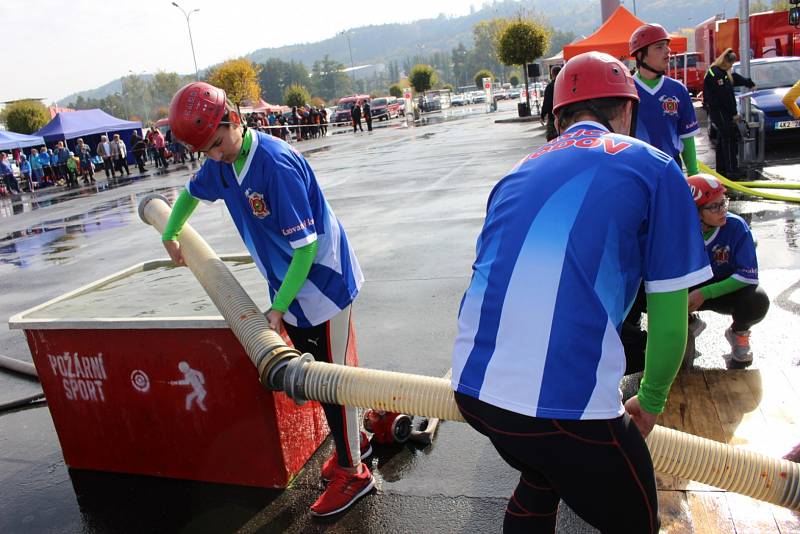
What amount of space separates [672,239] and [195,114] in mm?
1903

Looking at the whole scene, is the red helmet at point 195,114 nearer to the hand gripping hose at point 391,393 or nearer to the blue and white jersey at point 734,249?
the hand gripping hose at point 391,393

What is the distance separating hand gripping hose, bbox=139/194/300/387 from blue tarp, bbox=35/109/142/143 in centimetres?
3104

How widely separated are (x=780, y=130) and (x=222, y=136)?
13483 millimetres

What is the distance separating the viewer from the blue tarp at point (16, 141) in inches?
1091

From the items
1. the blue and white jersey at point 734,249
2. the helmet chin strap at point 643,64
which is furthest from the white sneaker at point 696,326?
the helmet chin strap at point 643,64

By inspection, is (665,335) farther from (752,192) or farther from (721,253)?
(752,192)

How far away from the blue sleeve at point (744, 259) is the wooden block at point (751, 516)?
5.19 feet

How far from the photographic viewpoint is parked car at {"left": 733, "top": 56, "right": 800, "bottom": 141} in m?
13.5

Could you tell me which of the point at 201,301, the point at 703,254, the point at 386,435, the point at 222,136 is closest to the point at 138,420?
the point at 201,301

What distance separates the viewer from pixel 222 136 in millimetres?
2936

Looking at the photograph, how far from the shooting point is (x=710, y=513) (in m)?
2.88

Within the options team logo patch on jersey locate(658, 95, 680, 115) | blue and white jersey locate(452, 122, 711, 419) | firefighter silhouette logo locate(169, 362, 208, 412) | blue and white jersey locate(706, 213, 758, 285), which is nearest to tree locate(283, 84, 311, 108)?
team logo patch on jersey locate(658, 95, 680, 115)

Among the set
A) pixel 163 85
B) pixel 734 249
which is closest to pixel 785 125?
pixel 734 249

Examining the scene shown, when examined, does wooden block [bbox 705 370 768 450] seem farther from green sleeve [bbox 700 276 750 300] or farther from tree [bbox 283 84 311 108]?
tree [bbox 283 84 311 108]
